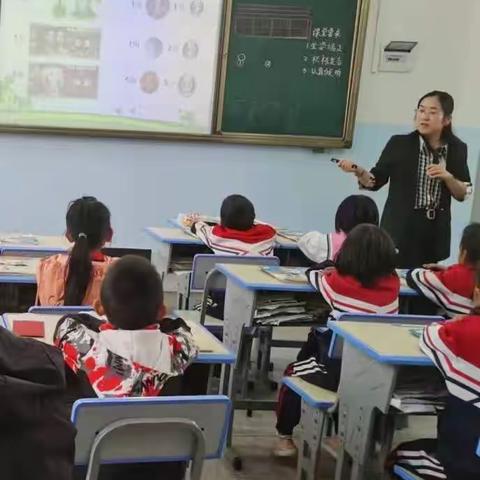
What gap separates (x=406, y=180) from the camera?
428 centimetres

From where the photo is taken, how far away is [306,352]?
11.4 ft

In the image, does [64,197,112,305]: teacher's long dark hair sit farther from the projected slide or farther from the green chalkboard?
the green chalkboard

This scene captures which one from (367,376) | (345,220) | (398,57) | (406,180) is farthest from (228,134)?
(367,376)

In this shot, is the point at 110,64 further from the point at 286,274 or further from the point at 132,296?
the point at 132,296

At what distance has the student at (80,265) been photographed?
292 cm

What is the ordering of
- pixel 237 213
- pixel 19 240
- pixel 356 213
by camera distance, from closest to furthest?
pixel 356 213
pixel 237 213
pixel 19 240

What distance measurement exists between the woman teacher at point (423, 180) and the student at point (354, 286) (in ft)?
3.97

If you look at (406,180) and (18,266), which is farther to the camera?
(406,180)

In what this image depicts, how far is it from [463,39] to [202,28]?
81.8 inches

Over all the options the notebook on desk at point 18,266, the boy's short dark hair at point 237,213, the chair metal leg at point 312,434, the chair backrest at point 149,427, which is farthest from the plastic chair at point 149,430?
the boy's short dark hair at point 237,213

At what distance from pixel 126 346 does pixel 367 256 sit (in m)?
1.18

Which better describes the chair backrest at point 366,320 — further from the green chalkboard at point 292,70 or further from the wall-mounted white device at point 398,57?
the wall-mounted white device at point 398,57

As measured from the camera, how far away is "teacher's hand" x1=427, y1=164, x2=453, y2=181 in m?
4.06

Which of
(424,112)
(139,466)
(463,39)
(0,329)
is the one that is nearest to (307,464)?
(139,466)
